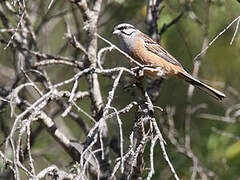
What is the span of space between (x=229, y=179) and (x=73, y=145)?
211cm

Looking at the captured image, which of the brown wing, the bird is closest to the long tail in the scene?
the bird

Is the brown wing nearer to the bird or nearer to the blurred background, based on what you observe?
the bird

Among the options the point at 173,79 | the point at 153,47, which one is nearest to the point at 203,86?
the point at 153,47

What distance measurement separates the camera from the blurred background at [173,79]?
16.5 ft

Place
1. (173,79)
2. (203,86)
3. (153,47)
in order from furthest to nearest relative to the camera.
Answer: (173,79) < (153,47) < (203,86)

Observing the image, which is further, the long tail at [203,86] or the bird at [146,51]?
the bird at [146,51]

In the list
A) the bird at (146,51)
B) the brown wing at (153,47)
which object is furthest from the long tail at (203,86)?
the brown wing at (153,47)

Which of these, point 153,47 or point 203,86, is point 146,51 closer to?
point 153,47

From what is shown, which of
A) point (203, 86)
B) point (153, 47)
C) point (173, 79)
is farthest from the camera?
point (173, 79)

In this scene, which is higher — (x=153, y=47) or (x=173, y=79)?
(x=153, y=47)

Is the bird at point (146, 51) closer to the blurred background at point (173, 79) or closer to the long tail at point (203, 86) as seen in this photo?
the long tail at point (203, 86)

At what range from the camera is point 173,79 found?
7160 millimetres

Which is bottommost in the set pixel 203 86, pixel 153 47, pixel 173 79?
pixel 173 79

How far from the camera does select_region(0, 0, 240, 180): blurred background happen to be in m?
5.03
